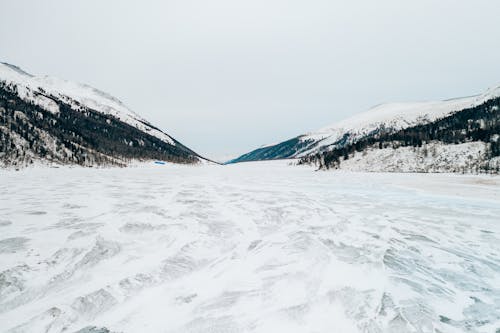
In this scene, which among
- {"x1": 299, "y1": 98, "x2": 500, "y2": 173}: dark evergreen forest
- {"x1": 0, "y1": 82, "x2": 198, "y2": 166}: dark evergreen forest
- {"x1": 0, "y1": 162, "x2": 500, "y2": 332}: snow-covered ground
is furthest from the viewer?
{"x1": 0, "y1": 82, "x2": 198, "y2": 166}: dark evergreen forest

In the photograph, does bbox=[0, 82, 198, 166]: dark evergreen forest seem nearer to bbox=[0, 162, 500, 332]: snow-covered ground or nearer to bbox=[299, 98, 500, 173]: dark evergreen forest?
bbox=[0, 162, 500, 332]: snow-covered ground

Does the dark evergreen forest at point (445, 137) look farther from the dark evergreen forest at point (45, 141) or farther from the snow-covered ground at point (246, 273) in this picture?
the dark evergreen forest at point (45, 141)

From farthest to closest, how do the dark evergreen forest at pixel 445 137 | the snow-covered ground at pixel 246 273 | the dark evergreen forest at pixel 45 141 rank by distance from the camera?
the dark evergreen forest at pixel 45 141
the dark evergreen forest at pixel 445 137
the snow-covered ground at pixel 246 273

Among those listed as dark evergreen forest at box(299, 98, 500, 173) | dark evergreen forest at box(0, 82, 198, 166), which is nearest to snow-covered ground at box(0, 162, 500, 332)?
dark evergreen forest at box(299, 98, 500, 173)

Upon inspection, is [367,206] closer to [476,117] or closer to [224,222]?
[224,222]

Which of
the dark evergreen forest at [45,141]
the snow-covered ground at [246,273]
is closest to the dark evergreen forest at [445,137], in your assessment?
the snow-covered ground at [246,273]

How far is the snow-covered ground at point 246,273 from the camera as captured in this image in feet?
17.4

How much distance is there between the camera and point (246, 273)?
7.60m

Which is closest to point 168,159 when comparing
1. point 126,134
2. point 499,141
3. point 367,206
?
point 126,134

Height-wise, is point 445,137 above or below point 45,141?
below

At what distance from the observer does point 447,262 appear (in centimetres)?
847

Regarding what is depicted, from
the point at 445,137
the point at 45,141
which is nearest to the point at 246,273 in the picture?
the point at 445,137

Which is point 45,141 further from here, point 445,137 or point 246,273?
point 445,137

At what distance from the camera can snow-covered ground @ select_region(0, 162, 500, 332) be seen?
5.31m
